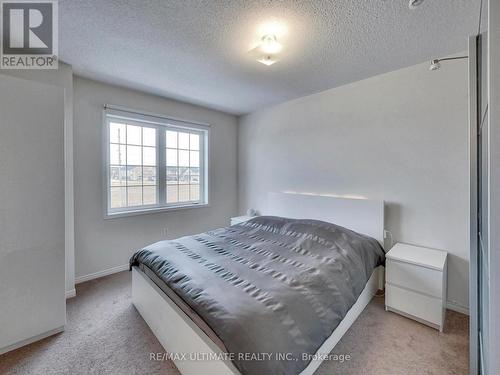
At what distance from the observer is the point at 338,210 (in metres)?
2.79

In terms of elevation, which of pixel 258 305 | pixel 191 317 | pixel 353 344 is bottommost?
pixel 353 344

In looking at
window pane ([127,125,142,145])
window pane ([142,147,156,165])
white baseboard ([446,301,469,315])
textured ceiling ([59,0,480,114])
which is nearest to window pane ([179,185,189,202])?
window pane ([142,147,156,165])

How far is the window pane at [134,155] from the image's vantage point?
3.11m

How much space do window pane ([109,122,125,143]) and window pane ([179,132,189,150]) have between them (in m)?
0.84

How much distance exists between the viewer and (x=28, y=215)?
1745 millimetres

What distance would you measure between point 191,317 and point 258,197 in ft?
8.89

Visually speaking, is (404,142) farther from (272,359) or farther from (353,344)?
(272,359)

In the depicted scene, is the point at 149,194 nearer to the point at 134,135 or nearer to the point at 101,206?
the point at 101,206

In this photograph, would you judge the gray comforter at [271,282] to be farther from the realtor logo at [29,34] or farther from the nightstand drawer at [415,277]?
the realtor logo at [29,34]

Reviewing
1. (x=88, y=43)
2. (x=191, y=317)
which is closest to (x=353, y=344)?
(x=191, y=317)

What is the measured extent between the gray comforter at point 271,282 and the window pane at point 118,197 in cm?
125

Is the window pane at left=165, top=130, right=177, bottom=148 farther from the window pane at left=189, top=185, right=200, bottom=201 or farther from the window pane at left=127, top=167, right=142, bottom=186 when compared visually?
the window pane at left=189, top=185, right=200, bottom=201

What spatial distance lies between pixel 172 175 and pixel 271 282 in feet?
8.59

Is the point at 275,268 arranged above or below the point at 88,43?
below
